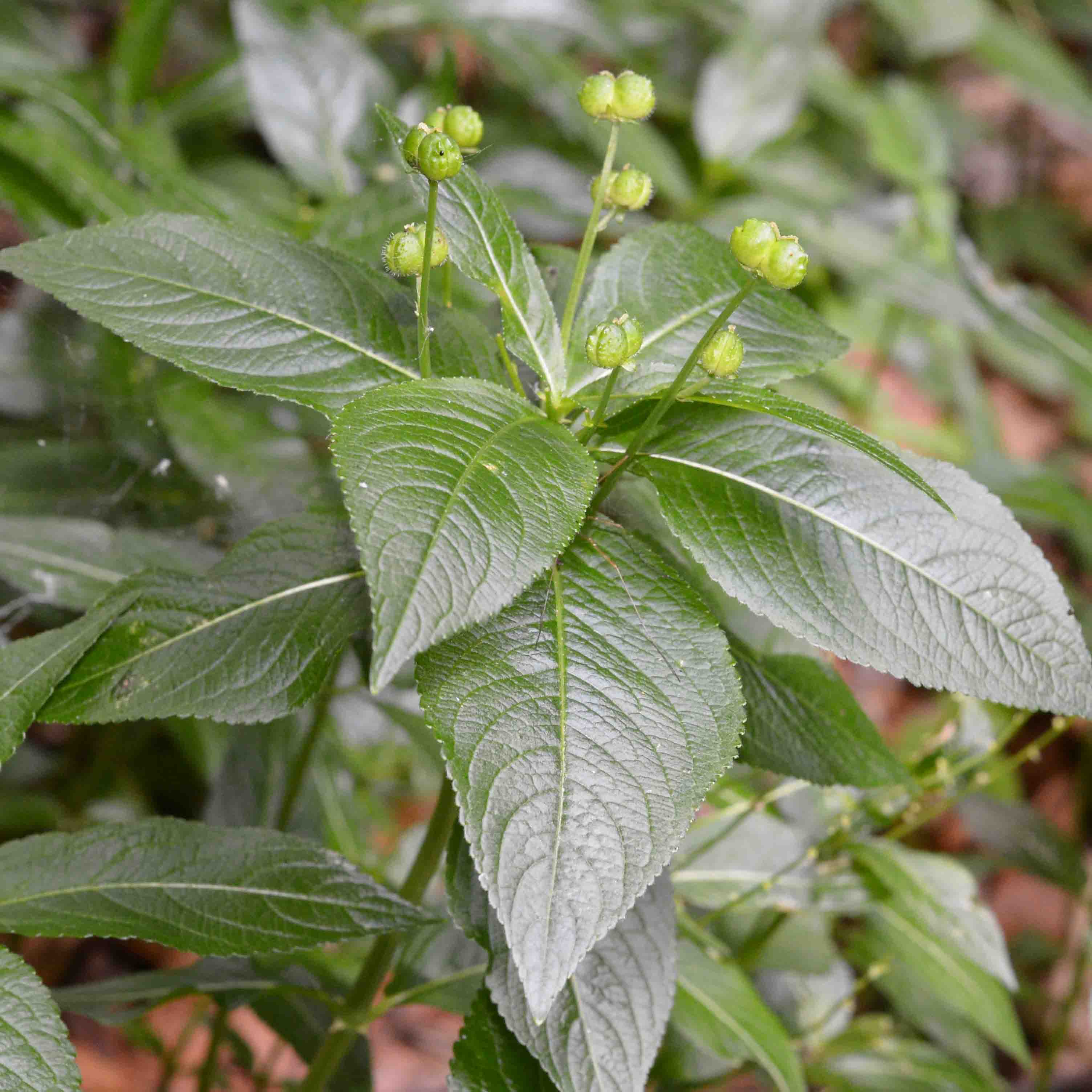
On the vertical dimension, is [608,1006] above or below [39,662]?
below

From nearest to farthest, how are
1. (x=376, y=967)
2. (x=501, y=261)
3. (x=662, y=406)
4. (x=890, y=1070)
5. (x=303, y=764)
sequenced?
(x=662, y=406)
(x=501, y=261)
(x=376, y=967)
(x=303, y=764)
(x=890, y=1070)

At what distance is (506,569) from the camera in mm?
666

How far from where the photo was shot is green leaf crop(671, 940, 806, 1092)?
1062 millimetres

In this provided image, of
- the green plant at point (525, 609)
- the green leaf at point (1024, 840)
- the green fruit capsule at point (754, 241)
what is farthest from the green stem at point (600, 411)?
the green leaf at point (1024, 840)

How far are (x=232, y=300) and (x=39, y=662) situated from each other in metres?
0.31

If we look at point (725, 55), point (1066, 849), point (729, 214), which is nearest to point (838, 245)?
point (729, 214)

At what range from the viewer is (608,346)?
0.74 meters

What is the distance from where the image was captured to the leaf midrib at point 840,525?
812 mm

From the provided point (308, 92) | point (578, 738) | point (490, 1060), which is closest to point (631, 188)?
point (578, 738)

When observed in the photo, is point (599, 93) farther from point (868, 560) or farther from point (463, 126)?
point (868, 560)

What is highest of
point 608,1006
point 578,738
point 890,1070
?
point 578,738

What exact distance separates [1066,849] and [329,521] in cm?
138

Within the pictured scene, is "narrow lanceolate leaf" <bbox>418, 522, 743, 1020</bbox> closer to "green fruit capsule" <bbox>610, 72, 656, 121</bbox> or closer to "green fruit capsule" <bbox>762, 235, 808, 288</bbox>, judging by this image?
"green fruit capsule" <bbox>762, 235, 808, 288</bbox>

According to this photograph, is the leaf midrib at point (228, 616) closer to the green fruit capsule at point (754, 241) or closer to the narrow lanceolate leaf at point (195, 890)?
the narrow lanceolate leaf at point (195, 890)
